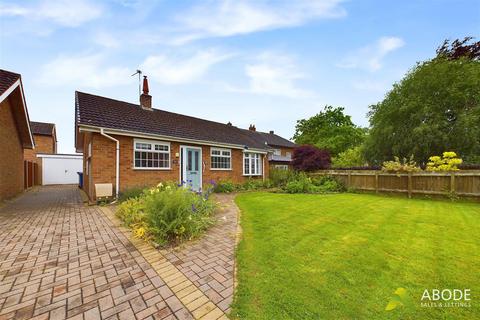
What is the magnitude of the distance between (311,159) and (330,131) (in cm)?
2237

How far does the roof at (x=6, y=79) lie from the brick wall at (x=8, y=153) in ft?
4.93

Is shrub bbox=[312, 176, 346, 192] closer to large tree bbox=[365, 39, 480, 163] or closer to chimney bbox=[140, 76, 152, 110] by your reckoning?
large tree bbox=[365, 39, 480, 163]

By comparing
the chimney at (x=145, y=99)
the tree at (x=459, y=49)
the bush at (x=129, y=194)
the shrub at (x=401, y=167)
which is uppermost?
the tree at (x=459, y=49)

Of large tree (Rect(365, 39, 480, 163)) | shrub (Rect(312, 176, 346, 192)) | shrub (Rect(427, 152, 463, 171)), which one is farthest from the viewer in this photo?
large tree (Rect(365, 39, 480, 163))

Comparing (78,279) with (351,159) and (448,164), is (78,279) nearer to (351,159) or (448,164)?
(448,164)

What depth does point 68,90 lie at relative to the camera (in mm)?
11492

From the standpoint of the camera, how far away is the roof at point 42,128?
24234 millimetres

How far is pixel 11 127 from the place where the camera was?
10.4 m

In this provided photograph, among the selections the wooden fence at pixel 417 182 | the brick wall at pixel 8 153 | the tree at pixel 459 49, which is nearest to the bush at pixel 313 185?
the wooden fence at pixel 417 182

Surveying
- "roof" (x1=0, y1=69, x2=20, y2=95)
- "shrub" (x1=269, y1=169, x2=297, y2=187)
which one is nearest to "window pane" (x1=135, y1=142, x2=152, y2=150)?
"roof" (x1=0, y1=69, x2=20, y2=95)

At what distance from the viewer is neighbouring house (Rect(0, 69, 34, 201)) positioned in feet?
25.3

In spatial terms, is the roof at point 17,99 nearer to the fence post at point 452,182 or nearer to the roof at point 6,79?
the roof at point 6,79

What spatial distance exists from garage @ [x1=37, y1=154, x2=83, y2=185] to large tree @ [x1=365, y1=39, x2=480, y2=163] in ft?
94.3

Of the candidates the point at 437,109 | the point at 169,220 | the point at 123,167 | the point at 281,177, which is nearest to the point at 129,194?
the point at 123,167
